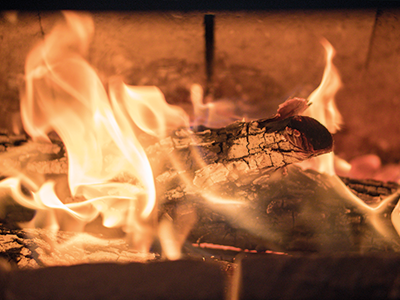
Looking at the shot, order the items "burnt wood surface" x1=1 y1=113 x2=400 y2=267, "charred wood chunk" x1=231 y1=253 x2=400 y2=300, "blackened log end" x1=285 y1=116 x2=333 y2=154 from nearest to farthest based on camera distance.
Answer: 1. "charred wood chunk" x1=231 y1=253 x2=400 y2=300
2. "blackened log end" x1=285 y1=116 x2=333 y2=154
3. "burnt wood surface" x1=1 y1=113 x2=400 y2=267

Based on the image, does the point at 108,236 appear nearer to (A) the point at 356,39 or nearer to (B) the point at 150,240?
(B) the point at 150,240

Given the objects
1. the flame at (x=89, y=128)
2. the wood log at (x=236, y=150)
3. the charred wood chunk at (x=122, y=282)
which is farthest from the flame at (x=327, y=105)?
the charred wood chunk at (x=122, y=282)

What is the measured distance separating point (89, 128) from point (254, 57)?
1.46 metres

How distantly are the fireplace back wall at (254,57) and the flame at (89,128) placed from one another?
3.9 inches

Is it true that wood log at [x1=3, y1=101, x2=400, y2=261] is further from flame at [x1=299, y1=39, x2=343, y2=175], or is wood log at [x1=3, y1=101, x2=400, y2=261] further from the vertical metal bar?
the vertical metal bar

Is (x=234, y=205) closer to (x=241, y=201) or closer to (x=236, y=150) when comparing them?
(x=241, y=201)

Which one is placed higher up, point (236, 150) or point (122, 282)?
point (236, 150)

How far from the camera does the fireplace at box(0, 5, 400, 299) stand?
1.74m

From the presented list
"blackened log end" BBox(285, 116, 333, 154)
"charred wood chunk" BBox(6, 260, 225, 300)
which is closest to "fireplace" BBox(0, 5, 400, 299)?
"charred wood chunk" BBox(6, 260, 225, 300)

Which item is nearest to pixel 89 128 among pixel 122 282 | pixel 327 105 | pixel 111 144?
pixel 111 144

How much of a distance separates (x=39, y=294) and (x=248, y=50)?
210cm

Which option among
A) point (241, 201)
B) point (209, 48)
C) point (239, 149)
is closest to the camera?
point (239, 149)

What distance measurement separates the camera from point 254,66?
2.06m

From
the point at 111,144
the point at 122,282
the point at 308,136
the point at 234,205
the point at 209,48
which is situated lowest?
the point at 122,282
